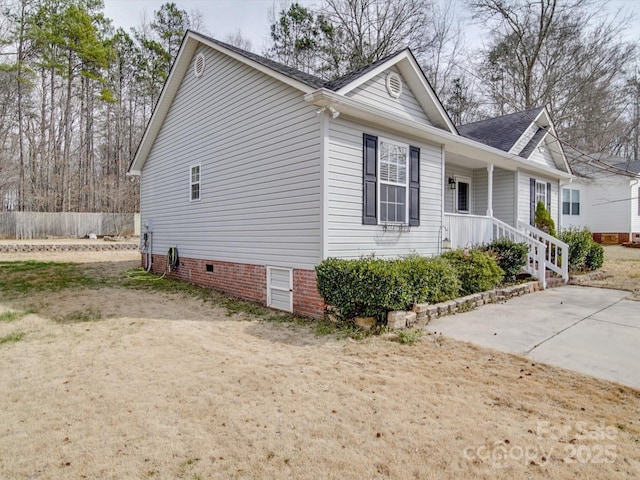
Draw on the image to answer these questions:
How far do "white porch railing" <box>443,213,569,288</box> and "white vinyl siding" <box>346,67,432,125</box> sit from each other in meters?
2.50

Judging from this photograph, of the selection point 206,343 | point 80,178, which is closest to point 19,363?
point 206,343

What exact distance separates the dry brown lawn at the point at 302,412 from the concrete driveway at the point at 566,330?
396mm

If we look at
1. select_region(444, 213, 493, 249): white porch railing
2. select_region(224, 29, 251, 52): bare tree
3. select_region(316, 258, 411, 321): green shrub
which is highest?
select_region(224, 29, 251, 52): bare tree

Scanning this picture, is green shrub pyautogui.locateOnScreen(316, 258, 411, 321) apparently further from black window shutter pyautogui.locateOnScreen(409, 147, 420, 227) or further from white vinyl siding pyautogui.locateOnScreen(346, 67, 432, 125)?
white vinyl siding pyautogui.locateOnScreen(346, 67, 432, 125)

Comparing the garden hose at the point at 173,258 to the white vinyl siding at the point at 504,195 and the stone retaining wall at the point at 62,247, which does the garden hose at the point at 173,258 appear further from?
the stone retaining wall at the point at 62,247

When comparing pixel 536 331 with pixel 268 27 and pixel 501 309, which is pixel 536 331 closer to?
pixel 501 309

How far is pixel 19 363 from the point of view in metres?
4.65

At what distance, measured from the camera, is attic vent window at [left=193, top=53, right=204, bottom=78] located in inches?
383

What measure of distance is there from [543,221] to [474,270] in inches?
237

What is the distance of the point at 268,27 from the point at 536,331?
23125 millimetres

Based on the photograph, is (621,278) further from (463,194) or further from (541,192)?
(463,194)

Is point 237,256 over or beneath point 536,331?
over

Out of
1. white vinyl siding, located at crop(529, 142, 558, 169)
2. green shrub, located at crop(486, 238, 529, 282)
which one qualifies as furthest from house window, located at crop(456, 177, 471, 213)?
green shrub, located at crop(486, 238, 529, 282)

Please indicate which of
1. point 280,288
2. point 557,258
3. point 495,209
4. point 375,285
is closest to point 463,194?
point 495,209
